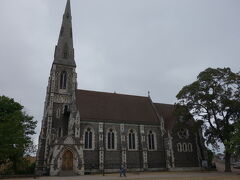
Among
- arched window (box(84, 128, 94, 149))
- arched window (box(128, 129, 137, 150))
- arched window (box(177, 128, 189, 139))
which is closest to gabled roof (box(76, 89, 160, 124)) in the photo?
arched window (box(84, 128, 94, 149))

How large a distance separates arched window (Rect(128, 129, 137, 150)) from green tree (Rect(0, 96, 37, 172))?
1477cm

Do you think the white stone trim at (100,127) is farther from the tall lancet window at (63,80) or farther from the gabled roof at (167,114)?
the gabled roof at (167,114)

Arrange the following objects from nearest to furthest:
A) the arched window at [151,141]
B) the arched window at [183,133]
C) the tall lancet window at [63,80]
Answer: the arched window at [151,141], the arched window at [183,133], the tall lancet window at [63,80]

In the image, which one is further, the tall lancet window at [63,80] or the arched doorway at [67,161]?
the tall lancet window at [63,80]

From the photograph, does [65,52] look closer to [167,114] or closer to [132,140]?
[132,140]

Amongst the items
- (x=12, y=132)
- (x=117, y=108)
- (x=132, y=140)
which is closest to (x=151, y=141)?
(x=132, y=140)

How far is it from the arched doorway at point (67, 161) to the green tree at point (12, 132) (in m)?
4.97

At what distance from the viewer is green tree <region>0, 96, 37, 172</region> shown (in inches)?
970

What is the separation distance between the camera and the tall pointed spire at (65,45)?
4194 cm

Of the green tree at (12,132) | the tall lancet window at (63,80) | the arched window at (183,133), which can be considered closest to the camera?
the green tree at (12,132)

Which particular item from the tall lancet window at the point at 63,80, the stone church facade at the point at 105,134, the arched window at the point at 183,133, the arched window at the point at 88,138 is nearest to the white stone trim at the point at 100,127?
the stone church facade at the point at 105,134

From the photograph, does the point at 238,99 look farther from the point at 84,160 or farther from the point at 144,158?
the point at 84,160

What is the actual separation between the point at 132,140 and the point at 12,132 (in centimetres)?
1782

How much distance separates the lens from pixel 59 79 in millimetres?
40062
